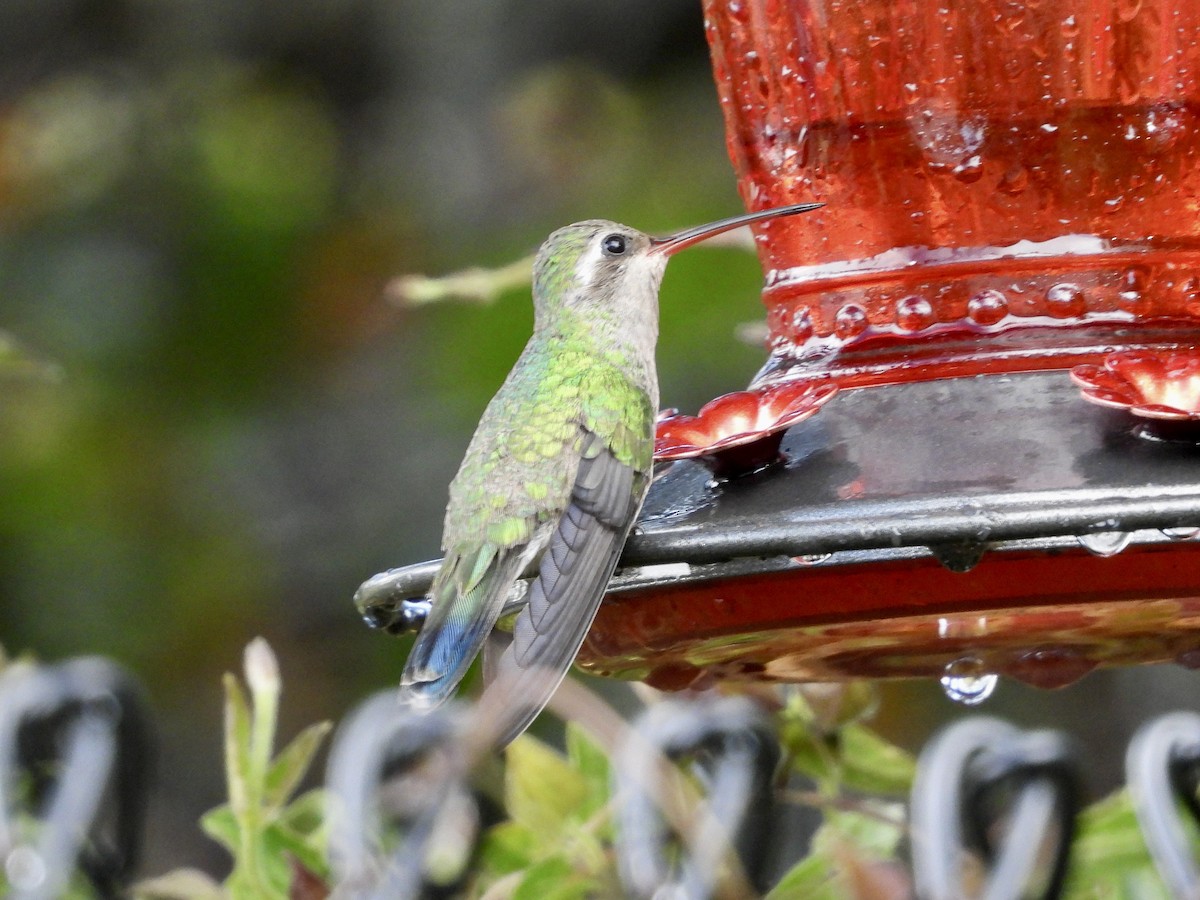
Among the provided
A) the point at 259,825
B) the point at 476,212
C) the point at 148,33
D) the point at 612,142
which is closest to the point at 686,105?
the point at 612,142

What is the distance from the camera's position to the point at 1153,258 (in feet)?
7.09

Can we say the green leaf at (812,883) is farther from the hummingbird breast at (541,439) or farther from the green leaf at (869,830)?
the hummingbird breast at (541,439)

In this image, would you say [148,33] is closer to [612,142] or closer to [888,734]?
[612,142]

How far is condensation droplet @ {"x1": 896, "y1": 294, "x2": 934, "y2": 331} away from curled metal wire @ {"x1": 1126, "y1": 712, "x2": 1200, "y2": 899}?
51 cm

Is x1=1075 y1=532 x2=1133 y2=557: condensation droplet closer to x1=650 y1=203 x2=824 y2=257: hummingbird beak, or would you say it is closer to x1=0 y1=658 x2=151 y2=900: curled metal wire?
x1=650 y1=203 x2=824 y2=257: hummingbird beak

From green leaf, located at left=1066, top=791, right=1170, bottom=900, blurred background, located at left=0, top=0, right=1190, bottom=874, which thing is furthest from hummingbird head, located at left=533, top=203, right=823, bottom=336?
blurred background, located at left=0, top=0, right=1190, bottom=874

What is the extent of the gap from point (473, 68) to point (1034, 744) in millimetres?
4162

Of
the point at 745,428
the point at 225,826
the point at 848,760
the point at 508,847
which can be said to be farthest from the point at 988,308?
the point at 225,826

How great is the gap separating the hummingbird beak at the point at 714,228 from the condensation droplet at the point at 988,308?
0.69ft

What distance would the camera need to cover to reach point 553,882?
2.12 m

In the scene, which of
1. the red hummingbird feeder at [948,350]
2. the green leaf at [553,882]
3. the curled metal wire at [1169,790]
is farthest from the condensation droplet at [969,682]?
the green leaf at [553,882]

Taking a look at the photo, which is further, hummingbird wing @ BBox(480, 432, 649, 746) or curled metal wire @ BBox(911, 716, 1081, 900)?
curled metal wire @ BBox(911, 716, 1081, 900)

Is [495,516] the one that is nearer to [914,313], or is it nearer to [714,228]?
[714,228]

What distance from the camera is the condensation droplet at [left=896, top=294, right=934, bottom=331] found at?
7.13 feet
